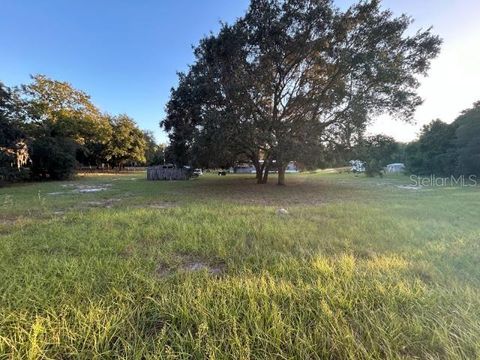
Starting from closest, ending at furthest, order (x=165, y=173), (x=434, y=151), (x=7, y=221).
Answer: (x=7, y=221), (x=434, y=151), (x=165, y=173)

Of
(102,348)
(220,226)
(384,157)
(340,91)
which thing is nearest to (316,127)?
(340,91)

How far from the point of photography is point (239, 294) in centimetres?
216

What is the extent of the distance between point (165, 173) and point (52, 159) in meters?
8.54

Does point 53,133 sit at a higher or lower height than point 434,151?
higher

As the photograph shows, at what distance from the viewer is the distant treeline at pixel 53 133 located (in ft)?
46.7

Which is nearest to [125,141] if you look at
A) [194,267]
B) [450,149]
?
Result: [450,149]

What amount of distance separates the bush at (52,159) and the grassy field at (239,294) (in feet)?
59.8

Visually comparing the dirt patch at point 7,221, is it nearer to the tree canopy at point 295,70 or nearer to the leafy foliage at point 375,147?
the tree canopy at point 295,70

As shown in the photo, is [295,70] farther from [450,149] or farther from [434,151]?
[434,151]

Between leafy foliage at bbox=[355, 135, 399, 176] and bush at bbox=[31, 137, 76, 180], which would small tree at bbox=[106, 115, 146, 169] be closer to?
bush at bbox=[31, 137, 76, 180]

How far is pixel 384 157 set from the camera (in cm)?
1493

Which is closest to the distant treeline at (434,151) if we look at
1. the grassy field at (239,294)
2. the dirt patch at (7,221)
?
the grassy field at (239,294)

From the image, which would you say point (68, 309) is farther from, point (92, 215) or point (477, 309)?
point (92, 215)

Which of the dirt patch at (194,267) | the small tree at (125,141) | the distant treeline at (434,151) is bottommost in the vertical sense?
the dirt patch at (194,267)
